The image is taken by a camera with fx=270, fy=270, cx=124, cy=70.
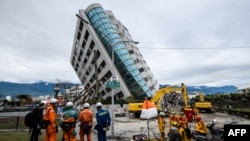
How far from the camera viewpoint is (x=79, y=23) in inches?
2247

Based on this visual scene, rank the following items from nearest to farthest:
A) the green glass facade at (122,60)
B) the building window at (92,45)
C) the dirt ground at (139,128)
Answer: the dirt ground at (139,128)
the green glass facade at (122,60)
the building window at (92,45)

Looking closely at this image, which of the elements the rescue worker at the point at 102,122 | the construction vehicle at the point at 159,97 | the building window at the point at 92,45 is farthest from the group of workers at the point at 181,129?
the building window at the point at 92,45

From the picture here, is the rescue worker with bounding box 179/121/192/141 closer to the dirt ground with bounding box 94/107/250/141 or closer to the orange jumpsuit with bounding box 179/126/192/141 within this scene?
the orange jumpsuit with bounding box 179/126/192/141

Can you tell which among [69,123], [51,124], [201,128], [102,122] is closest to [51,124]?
[51,124]

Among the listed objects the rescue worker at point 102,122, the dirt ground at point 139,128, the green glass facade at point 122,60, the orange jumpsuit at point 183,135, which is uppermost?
the green glass facade at point 122,60

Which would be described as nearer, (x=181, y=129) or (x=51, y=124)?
(x=51, y=124)

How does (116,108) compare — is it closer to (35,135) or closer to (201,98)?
(201,98)

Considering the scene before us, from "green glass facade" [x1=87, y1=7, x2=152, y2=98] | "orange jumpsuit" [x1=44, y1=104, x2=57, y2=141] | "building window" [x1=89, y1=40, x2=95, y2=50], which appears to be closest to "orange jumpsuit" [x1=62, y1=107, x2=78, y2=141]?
"orange jumpsuit" [x1=44, y1=104, x2=57, y2=141]

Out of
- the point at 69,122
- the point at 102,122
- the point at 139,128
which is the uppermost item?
the point at 69,122

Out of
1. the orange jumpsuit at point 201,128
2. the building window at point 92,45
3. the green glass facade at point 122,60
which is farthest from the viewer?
the building window at point 92,45

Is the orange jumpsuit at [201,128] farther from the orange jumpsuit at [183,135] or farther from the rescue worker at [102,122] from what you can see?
the rescue worker at [102,122]

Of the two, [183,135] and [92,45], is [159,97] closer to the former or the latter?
[183,135]

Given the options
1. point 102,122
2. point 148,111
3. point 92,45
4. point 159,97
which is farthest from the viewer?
point 92,45

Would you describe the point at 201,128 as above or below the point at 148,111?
below
